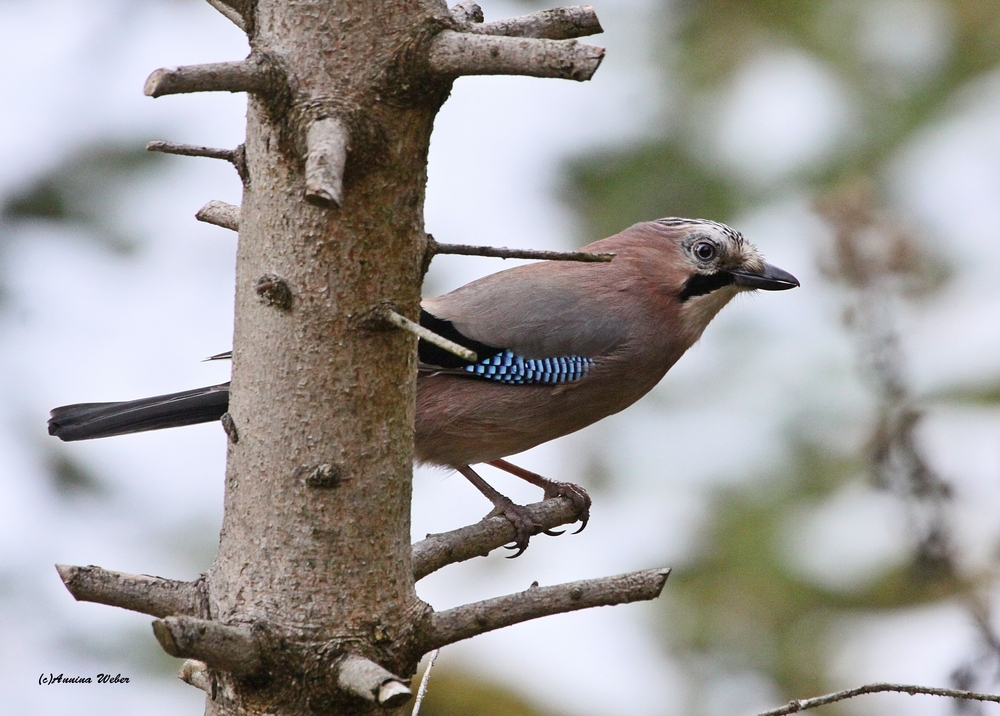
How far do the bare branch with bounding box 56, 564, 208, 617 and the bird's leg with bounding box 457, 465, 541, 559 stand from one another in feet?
4.88

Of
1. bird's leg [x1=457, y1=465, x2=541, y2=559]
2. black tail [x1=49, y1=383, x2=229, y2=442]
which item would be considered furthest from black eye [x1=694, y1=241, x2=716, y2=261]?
black tail [x1=49, y1=383, x2=229, y2=442]

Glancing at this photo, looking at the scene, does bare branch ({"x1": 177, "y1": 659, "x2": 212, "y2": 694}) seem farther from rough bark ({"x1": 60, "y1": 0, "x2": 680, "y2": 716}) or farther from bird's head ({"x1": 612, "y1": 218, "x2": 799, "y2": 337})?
bird's head ({"x1": 612, "y1": 218, "x2": 799, "y2": 337})

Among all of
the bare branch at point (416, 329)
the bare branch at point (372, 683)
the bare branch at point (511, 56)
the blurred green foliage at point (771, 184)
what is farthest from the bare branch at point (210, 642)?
the blurred green foliage at point (771, 184)

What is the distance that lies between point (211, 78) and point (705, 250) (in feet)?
9.22

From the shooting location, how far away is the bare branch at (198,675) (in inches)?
77.6

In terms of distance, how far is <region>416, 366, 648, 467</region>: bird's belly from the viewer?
3691mm

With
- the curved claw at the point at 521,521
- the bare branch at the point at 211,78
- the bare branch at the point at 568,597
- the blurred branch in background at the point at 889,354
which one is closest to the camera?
the bare branch at the point at 211,78

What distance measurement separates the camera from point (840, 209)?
3490 mm

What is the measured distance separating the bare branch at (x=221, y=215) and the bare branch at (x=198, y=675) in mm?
787

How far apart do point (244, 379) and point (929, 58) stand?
542 centimetres

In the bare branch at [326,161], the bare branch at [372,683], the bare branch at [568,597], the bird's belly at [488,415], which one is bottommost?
the bare branch at [372,683]

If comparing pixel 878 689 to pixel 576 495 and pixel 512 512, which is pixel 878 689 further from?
pixel 576 495

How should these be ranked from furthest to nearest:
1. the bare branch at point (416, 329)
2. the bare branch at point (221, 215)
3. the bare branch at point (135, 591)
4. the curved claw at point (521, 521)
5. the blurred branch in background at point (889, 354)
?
the curved claw at point (521, 521), the blurred branch in background at point (889, 354), the bare branch at point (221, 215), the bare branch at point (135, 591), the bare branch at point (416, 329)

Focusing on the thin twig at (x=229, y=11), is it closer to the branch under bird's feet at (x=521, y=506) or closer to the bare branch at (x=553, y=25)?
the bare branch at (x=553, y=25)
